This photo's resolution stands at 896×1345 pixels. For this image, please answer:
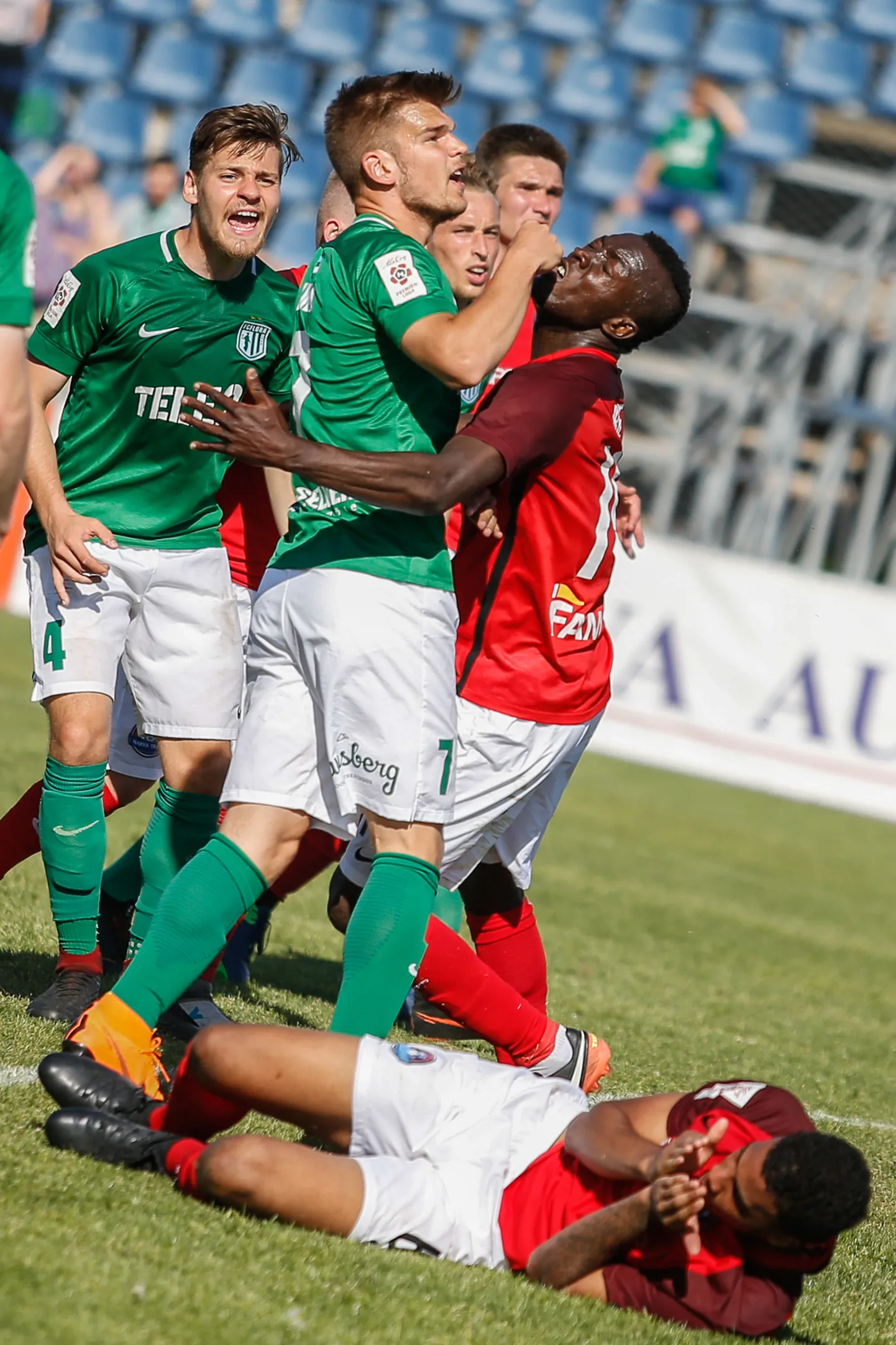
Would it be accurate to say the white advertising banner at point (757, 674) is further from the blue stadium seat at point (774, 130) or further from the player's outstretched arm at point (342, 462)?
the player's outstretched arm at point (342, 462)

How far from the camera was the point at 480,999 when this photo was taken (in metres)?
3.98

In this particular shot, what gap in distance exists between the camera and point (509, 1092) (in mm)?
3035

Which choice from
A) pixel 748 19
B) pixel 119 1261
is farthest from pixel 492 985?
pixel 748 19

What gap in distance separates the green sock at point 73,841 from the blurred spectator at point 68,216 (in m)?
12.4

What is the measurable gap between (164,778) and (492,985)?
0.99 meters

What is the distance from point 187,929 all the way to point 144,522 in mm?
1230

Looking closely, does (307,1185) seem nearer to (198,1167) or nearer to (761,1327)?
(198,1167)

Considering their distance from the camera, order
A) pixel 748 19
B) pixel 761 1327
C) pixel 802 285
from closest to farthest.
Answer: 1. pixel 761 1327
2. pixel 802 285
3. pixel 748 19

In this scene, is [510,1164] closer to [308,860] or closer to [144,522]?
[144,522]

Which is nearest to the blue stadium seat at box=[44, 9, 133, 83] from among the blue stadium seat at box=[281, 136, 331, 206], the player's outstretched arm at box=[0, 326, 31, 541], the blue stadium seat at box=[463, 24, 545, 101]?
the blue stadium seat at box=[281, 136, 331, 206]

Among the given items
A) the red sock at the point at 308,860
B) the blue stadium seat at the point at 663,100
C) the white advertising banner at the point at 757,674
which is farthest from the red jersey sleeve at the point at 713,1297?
the blue stadium seat at the point at 663,100

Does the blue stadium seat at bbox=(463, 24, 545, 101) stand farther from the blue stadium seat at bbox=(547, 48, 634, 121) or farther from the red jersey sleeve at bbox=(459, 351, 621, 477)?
the red jersey sleeve at bbox=(459, 351, 621, 477)

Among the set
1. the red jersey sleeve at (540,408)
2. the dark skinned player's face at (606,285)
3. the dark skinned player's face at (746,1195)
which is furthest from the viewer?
the dark skinned player's face at (606,285)

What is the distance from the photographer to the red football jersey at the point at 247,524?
15.4 feet
